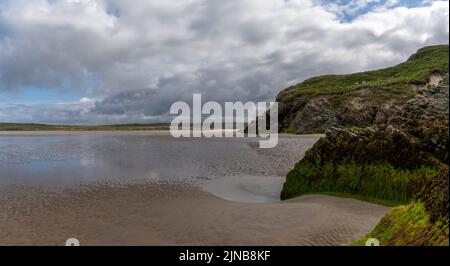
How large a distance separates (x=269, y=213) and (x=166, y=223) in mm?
3912

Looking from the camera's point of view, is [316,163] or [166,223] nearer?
[166,223]

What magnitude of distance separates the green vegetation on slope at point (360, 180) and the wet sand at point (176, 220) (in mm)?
861

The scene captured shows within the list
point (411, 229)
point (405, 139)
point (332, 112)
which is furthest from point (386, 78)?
Result: point (411, 229)

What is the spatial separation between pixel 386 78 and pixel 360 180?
9976cm

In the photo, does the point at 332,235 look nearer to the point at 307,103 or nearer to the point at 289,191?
the point at 289,191

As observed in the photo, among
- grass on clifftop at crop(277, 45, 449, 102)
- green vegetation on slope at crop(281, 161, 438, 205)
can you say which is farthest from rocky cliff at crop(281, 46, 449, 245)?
grass on clifftop at crop(277, 45, 449, 102)

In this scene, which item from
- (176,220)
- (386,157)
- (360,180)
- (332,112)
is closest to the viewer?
(176,220)

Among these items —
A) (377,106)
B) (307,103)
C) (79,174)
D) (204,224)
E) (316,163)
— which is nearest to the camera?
(204,224)

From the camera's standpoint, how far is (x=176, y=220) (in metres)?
13.2

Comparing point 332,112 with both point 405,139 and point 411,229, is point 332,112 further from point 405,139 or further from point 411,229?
point 411,229

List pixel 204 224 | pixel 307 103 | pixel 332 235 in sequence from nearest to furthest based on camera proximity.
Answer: pixel 332 235
pixel 204 224
pixel 307 103

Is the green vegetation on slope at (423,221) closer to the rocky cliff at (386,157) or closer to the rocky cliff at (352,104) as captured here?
the rocky cliff at (386,157)

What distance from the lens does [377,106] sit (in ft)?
232
